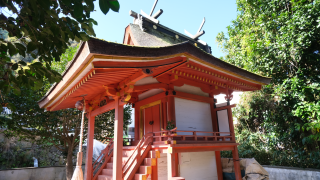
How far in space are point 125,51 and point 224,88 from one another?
5.01 m

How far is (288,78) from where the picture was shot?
29.7 ft

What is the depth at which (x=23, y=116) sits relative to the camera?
8.06 metres

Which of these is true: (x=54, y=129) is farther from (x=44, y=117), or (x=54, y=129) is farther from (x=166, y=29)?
(x=166, y=29)

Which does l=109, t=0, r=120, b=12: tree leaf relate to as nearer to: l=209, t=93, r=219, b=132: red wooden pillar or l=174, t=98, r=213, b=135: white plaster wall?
l=174, t=98, r=213, b=135: white plaster wall

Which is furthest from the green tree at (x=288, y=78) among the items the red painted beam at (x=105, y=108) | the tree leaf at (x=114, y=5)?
the tree leaf at (x=114, y=5)

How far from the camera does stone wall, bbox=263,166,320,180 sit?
23.9 ft

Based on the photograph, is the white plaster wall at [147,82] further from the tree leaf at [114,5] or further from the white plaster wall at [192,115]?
the tree leaf at [114,5]

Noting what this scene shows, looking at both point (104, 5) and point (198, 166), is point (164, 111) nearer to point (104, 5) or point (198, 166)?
point (198, 166)

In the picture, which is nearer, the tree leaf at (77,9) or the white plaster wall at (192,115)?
the tree leaf at (77,9)

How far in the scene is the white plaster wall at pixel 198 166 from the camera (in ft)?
22.1

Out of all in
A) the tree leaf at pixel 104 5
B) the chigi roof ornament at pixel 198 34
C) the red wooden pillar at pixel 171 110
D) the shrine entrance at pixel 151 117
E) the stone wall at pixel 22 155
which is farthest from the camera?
the stone wall at pixel 22 155

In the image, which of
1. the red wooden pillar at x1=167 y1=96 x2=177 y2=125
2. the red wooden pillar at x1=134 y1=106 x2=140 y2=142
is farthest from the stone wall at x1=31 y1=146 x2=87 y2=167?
the red wooden pillar at x1=167 y1=96 x2=177 y2=125

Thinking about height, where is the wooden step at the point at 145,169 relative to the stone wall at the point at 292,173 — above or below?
above

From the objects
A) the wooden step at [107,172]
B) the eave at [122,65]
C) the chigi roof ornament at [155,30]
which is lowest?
the wooden step at [107,172]
